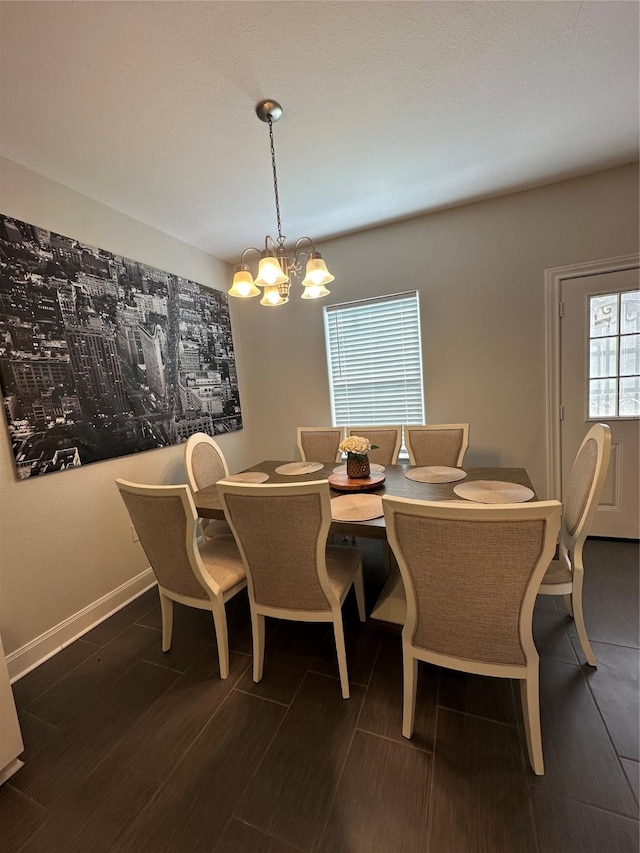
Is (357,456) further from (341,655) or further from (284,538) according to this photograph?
(341,655)

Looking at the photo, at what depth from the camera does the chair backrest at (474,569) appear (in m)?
0.90

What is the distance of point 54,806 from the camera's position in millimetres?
1103

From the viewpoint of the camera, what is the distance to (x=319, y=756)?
1.18 meters

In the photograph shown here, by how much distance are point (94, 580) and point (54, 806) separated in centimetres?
111

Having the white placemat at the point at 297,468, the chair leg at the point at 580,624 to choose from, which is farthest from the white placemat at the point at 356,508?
the chair leg at the point at 580,624

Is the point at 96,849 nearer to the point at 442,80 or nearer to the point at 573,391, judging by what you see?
the point at 442,80

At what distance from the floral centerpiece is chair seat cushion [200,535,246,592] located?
0.77m

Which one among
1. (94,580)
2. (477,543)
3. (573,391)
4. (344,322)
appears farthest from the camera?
(344,322)

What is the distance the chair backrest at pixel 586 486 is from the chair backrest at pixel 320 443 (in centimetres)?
152

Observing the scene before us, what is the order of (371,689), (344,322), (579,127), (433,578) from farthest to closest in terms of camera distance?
(344,322) < (579,127) < (371,689) < (433,578)

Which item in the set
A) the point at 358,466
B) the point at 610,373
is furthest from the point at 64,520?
the point at 610,373

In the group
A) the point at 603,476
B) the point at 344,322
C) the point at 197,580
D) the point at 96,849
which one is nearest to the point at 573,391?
the point at 603,476

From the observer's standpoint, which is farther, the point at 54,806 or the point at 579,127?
the point at 579,127

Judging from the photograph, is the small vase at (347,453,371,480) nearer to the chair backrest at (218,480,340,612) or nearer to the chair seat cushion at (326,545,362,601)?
the chair seat cushion at (326,545,362,601)
